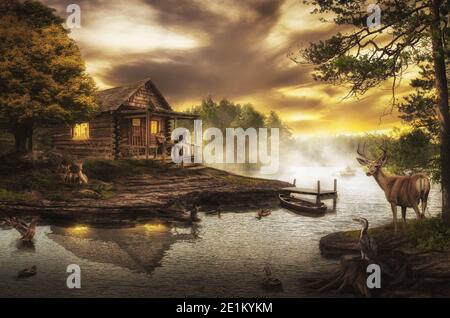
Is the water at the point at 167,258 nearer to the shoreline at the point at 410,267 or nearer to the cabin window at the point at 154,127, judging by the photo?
the shoreline at the point at 410,267

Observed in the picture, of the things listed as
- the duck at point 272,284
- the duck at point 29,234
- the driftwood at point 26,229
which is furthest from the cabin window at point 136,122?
the duck at point 272,284

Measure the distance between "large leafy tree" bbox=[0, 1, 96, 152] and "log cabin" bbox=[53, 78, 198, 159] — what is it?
4.32m

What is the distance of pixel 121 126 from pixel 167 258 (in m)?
22.3

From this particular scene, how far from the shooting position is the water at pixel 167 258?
1159cm

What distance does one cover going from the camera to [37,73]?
25906 mm

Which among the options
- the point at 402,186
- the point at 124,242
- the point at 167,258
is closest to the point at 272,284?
the point at 167,258

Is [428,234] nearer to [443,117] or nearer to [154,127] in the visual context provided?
[443,117]

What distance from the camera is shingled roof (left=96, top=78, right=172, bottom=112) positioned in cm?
3400

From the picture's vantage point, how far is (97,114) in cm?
3388

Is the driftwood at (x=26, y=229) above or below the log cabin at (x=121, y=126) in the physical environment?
below

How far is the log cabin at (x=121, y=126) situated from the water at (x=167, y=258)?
14.0m

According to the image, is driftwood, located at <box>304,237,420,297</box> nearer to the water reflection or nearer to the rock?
the water reflection

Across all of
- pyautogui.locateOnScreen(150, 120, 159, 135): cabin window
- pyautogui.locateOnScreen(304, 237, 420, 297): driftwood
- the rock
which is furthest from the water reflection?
pyautogui.locateOnScreen(150, 120, 159, 135): cabin window
